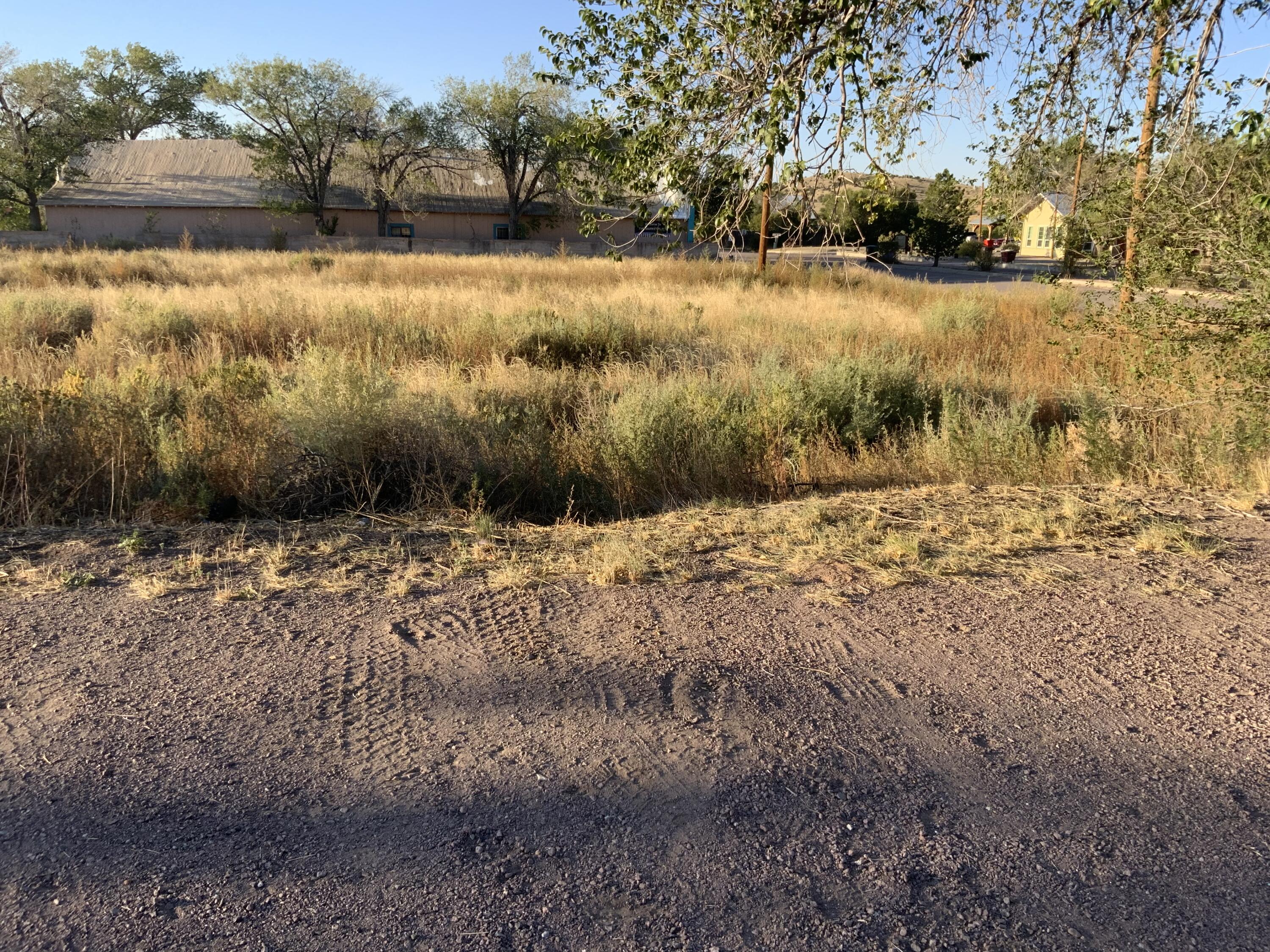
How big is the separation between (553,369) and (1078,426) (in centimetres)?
660

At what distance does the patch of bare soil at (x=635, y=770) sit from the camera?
93.3 inches

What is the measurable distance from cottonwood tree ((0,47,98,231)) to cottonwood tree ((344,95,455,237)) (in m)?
15.3

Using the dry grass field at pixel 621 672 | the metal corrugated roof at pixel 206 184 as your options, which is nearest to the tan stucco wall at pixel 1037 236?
the metal corrugated roof at pixel 206 184

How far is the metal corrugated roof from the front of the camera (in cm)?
4697

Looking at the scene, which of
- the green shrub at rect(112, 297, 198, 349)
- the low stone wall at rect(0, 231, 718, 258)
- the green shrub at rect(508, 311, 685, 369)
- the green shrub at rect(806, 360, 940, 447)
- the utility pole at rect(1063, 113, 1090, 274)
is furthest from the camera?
the low stone wall at rect(0, 231, 718, 258)

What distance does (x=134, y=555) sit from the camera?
490cm

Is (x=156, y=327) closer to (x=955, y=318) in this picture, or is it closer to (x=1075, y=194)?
(x=1075, y=194)

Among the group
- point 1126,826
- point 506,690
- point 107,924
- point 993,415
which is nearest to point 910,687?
point 1126,826

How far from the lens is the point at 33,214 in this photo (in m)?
53.3

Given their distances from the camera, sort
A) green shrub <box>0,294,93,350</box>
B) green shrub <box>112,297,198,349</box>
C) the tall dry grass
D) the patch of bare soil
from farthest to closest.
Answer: green shrub <box>112,297,198,349</box> < green shrub <box>0,294,93,350</box> < the tall dry grass < the patch of bare soil

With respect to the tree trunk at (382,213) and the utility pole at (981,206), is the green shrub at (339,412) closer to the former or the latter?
the utility pole at (981,206)

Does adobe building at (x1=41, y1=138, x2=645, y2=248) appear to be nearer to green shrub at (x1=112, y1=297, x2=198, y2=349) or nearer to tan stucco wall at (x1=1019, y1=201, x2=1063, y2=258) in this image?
tan stucco wall at (x1=1019, y1=201, x2=1063, y2=258)

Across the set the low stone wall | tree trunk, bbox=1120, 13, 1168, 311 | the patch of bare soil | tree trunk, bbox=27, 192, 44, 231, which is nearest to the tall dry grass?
tree trunk, bbox=1120, 13, 1168, 311

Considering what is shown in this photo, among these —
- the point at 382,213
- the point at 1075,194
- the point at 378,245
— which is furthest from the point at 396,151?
the point at 1075,194
